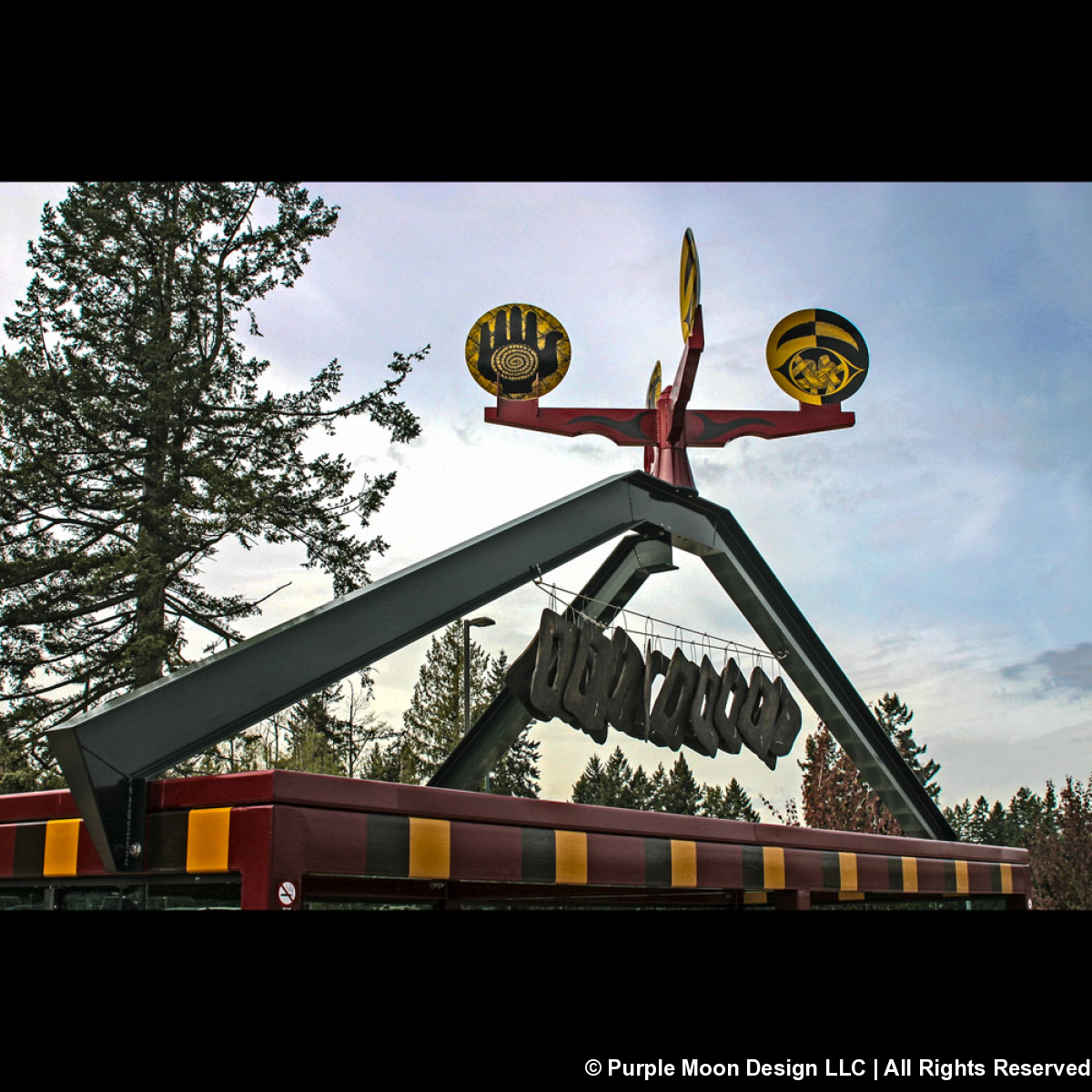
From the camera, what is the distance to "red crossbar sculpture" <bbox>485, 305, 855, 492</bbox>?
509 inches

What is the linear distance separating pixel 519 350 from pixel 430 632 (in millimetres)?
6257

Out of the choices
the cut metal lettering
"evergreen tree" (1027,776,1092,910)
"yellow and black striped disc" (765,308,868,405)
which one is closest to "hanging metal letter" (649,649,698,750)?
the cut metal lettering

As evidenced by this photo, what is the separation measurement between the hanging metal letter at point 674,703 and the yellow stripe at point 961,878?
2.51 m

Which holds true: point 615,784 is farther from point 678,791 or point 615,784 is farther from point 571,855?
point 571,855

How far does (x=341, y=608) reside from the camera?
685 centimetres

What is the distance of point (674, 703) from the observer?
427 inches

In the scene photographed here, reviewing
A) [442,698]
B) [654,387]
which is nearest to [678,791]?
[442,698]

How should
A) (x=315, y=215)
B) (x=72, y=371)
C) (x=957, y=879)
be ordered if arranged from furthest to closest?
(x=315, y=215) < (x=72, y=371) < (x=957, y=879)

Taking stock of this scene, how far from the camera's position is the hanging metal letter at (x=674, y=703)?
1063 cm

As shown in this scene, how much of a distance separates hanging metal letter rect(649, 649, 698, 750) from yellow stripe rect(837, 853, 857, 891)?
8.23 ft

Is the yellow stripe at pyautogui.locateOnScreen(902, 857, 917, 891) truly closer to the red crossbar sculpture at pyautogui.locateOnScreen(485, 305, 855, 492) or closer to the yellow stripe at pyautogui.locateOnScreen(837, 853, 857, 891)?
the yellow stripe at pyautogui.locateOnScreen(837, 853, 857, 891)
